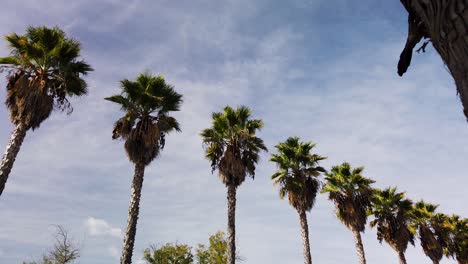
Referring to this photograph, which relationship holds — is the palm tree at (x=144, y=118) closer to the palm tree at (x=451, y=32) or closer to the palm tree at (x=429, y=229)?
the palm tree at (x=451, y=32)

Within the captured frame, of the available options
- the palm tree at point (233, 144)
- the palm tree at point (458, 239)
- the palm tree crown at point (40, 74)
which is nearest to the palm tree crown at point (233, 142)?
the palm tree at point (233, 144)

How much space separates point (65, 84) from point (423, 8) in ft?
60.5

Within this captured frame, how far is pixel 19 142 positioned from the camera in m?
14.9

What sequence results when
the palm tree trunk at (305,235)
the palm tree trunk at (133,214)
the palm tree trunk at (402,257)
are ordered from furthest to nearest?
the palm tree trunk at (402,257) < the palm tree trunk at (305,235) < the palm tree trunk at (133,214)

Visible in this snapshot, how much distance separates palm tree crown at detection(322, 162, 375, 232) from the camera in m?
28.9

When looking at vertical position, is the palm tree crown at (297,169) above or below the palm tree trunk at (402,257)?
above

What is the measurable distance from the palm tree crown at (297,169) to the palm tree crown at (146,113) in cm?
1098

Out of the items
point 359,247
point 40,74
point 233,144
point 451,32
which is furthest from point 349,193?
point 451,32

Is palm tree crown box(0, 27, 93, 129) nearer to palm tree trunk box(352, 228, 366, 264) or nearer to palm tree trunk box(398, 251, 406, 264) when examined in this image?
palm tree trunk box(352, 228, 366, 264)

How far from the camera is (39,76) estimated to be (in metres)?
17.0

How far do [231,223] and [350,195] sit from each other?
13294 millimetres

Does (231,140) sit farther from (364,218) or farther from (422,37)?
(422,37)

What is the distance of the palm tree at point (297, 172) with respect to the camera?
2666 centimetres

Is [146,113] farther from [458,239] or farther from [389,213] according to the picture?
[458,239]
